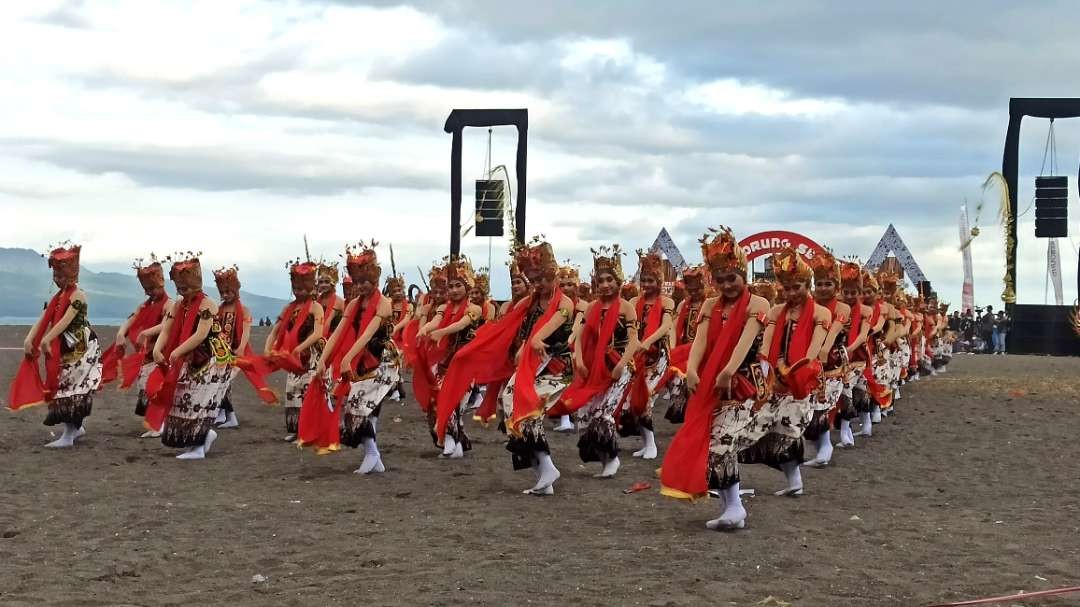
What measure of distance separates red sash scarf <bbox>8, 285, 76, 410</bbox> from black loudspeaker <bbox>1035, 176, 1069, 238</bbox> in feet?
117

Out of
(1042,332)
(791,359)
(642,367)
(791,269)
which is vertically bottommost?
(642,367)

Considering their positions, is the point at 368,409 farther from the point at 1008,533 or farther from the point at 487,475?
the point at 1008,533

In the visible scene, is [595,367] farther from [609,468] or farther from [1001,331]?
[1001,331]

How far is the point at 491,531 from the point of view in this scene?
27.4 ft

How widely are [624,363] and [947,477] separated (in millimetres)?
3853

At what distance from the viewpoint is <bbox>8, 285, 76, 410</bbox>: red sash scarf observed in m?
12.6

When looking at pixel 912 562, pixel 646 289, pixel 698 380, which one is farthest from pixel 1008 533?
pixel 646 289

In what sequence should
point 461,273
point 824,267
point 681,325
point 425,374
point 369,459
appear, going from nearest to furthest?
point 824,267 < point 369,459 < point 425,374 < point 461,273 < point 681,325

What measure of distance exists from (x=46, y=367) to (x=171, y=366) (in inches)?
58.9

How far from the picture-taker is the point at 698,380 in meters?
8.24

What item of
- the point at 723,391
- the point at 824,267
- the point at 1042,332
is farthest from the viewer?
the point at 1042,332

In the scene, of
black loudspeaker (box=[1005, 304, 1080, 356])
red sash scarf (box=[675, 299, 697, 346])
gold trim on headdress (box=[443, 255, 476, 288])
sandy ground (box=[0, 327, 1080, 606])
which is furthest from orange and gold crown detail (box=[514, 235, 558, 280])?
black loudspeaker (box=[1005, 304, 1080, 356])

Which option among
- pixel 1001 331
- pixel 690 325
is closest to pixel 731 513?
pixel 690 325

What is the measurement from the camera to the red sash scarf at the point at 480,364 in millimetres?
10805
